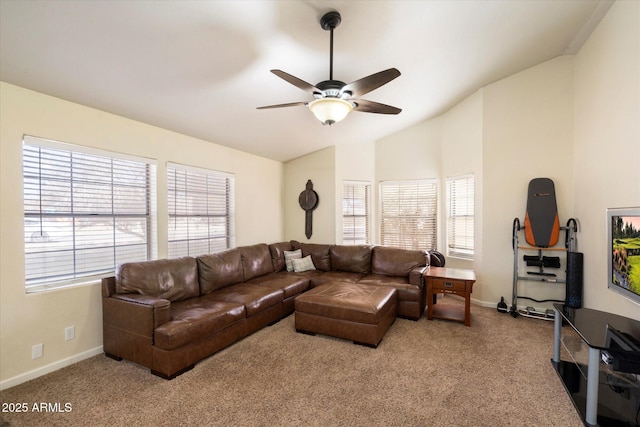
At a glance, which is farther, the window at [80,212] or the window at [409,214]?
the window at [409,214]

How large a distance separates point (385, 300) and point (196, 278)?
2253 millimetres

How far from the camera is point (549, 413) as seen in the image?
6.48 feet

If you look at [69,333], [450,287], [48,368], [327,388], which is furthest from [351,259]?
[48,368]

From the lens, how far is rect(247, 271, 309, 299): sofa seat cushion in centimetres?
387

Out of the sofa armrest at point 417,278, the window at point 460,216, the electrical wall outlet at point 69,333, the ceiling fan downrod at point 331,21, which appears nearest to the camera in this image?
the ceiling fan downrod at point 331,21

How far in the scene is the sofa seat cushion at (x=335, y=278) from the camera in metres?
4.30

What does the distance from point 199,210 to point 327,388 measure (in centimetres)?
297

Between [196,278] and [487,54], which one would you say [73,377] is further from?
[487,54]

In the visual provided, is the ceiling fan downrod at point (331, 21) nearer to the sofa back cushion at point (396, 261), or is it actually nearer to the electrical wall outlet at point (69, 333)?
the sofa back cushion at point (396, 261)

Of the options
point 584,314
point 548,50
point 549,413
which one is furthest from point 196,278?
point 548,50

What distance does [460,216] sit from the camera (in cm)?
478

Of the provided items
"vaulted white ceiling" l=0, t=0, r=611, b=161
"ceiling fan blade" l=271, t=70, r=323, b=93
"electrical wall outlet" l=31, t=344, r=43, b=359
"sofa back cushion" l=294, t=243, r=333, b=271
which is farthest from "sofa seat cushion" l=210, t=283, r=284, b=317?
"ceiling fan blade" l=271, t=70, r=323, b=93

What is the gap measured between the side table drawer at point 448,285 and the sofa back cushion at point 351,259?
125 cm

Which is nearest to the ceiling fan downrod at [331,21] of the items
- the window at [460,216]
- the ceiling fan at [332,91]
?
the ceiling fan at [332,91]
